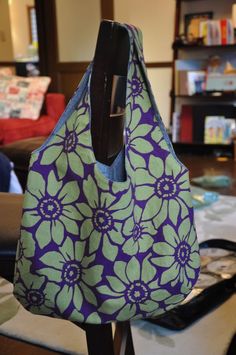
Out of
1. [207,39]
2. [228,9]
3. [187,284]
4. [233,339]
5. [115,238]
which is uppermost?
[228,9]

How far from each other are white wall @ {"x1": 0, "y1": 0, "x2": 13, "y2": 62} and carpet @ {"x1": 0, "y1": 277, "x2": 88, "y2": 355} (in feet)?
16.0

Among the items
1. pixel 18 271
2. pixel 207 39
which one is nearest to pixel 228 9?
pixel 207 39

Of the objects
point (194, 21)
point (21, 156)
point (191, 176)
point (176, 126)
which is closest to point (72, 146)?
point (21, 156)

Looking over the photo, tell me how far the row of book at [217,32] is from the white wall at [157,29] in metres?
0.42

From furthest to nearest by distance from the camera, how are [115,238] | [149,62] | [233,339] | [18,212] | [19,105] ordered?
[149,62], [19,105], [233,339], [18,212], [115,238]

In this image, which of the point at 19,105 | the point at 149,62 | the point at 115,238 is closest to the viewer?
the point at 115,238

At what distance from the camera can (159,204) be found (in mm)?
741

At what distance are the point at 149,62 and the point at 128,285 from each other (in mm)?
3887

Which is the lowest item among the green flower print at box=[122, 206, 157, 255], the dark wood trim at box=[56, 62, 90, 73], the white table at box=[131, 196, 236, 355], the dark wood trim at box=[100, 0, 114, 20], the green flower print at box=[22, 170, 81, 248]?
the white table at box=[131, 196, 236, 355]

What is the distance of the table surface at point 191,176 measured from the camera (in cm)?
126

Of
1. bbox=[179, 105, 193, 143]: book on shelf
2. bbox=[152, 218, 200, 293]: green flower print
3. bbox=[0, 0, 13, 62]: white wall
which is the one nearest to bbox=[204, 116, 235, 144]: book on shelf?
bbox=[179, 105, 193, 143]: book on shelf

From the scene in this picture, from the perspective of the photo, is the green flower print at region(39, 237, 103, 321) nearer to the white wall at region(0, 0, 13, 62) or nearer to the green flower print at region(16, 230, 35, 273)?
the green flower print at region(16, 230, 35, 273)

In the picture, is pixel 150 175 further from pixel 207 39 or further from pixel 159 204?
pixel 207 39

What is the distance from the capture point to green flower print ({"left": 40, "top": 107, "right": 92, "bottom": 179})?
69cm
